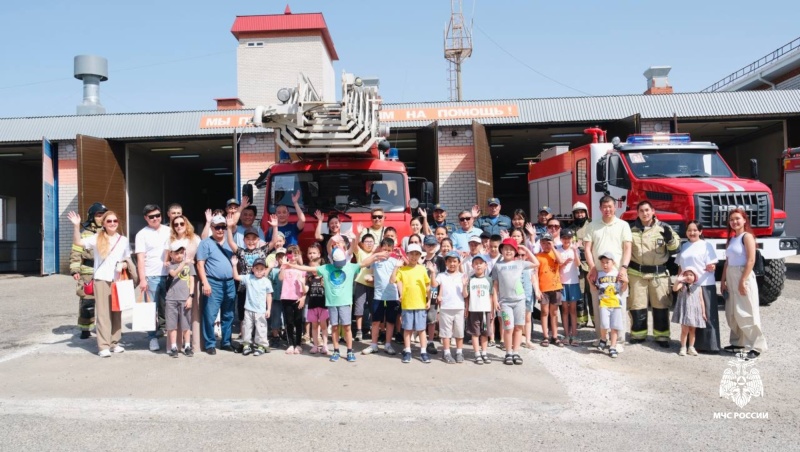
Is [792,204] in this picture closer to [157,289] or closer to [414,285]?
[414,285]

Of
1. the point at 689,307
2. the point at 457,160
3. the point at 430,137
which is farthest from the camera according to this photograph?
the point at 457,160

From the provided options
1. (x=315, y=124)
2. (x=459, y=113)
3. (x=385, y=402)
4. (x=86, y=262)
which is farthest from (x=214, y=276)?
(x=459, y=113)

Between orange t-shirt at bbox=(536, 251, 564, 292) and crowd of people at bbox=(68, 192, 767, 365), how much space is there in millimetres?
13

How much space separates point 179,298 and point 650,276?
5.48 metres

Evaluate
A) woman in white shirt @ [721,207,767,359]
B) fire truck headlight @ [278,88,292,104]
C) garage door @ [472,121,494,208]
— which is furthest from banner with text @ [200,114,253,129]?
woman in white shirt @ [721,207,767,359]

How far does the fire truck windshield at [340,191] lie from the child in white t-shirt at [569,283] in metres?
2.38

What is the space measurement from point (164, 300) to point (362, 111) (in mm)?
3696

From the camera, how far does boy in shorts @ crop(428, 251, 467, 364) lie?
6641mm

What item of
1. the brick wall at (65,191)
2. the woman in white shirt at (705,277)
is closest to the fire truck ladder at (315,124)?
the woman in white shirt at (705,277)

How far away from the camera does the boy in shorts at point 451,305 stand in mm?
6641

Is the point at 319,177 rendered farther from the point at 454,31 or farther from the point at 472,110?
the point at 454,31

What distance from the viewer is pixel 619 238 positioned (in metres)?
7.26

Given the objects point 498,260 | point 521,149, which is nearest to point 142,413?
point 498,260

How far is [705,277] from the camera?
6.96m
